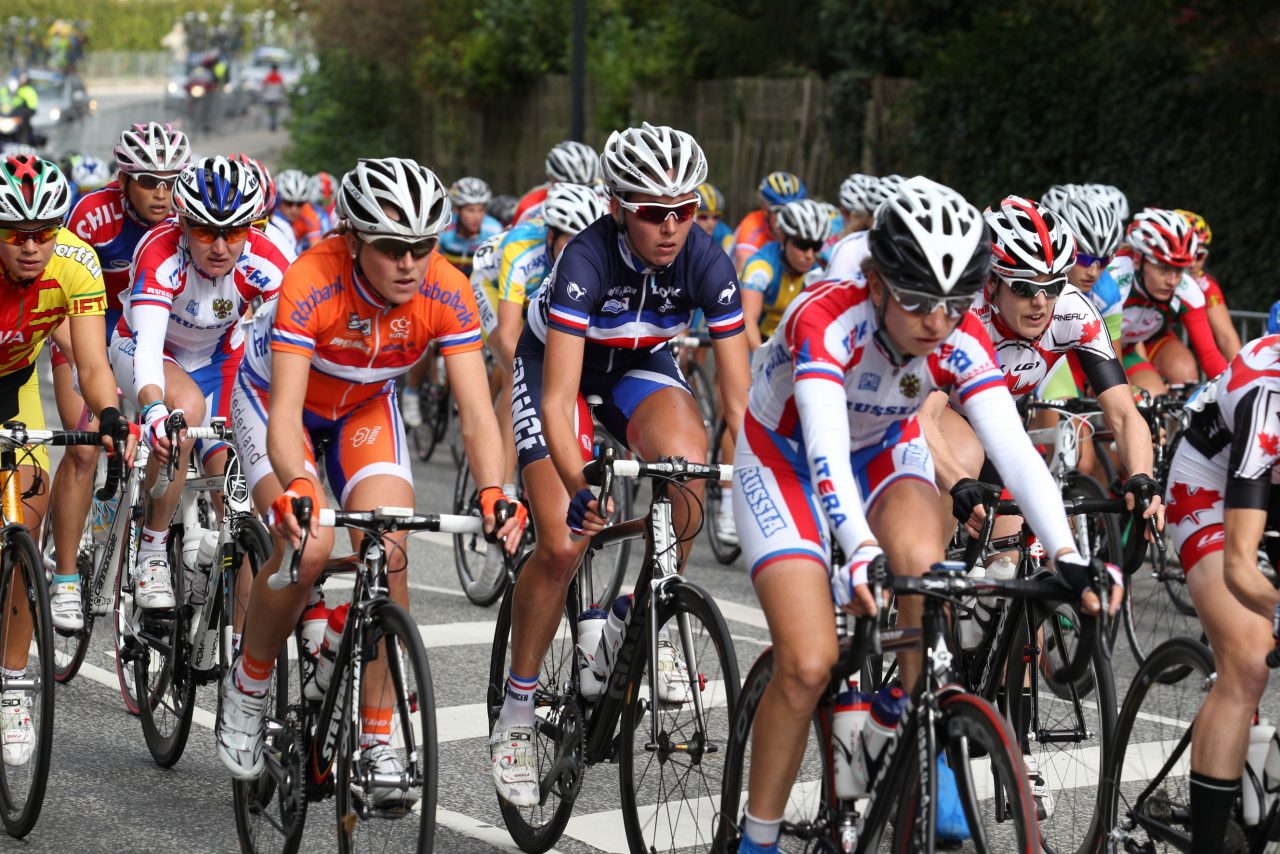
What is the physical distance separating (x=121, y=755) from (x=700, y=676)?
2.72 meters

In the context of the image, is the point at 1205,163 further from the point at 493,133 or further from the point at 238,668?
the point at 493,133

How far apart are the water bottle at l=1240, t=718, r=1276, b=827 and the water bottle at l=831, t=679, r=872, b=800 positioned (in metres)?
1.04

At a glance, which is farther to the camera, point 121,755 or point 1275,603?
point 121,755

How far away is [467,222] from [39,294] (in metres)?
10.4

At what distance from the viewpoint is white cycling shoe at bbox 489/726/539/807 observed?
585 cm

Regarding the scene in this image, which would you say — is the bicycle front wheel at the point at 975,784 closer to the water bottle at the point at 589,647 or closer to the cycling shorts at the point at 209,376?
the water bottle at the point at 589,647

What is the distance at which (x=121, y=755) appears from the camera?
22.9ft

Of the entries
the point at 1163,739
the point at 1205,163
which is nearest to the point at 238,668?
the point at 1163,739

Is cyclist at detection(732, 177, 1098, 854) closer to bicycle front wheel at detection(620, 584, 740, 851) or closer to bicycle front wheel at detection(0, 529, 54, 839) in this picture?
bicycle front wheel at detection(620, 584, 740, 851)

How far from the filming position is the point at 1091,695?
5.66 metres

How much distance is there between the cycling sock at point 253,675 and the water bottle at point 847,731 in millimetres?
1861

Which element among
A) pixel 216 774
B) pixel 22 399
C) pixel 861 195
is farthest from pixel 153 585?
pixel 861 195

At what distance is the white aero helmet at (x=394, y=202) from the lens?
5.49 metres

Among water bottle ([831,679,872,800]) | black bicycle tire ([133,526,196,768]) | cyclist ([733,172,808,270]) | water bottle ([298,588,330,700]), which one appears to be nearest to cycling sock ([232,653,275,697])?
water bottle ([298,588,330,700])
